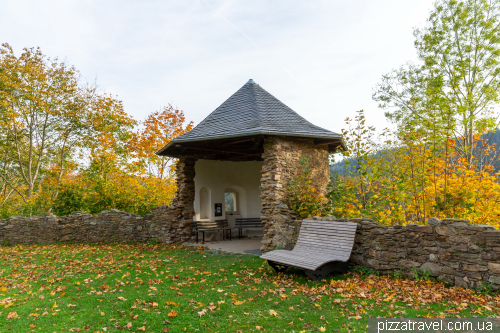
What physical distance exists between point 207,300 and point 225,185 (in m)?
8.57

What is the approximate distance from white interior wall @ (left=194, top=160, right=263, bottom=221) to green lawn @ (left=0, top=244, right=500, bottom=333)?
5402 mm

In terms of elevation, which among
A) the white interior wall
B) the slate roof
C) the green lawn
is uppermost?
the slate roof

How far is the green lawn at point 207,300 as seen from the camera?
3.59m

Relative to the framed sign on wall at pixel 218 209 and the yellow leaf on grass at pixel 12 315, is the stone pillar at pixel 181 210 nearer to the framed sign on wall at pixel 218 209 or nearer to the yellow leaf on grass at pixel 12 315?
the framed sign on wall at pixel 218 209

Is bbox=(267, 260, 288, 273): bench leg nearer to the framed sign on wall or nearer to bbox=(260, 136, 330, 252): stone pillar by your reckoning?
bbox=(260, 136, 330, 252): stone pillar

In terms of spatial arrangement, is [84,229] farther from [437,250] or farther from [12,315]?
[437,250]

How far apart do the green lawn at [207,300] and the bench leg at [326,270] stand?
154 mm

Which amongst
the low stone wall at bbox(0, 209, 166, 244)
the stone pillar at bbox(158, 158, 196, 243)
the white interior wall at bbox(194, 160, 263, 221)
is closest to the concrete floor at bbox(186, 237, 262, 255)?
the stone pillar at bbox(158, 158, 196, 243)

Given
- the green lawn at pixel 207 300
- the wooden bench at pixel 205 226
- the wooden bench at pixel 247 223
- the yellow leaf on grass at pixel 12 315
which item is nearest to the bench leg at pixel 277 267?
the green lawn at pixel 207 300

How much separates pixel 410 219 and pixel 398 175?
1058 millimetres

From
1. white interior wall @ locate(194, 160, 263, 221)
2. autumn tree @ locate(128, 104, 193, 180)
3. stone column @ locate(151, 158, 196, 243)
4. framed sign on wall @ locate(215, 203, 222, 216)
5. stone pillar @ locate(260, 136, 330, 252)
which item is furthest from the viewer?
autumn tree @ locate(128, 104, 193, 180)

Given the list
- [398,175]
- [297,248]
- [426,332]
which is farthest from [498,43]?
[426,332]

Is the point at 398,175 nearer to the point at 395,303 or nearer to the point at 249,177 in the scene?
the point at 395,303

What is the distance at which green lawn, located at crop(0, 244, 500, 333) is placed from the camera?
3590 mm
